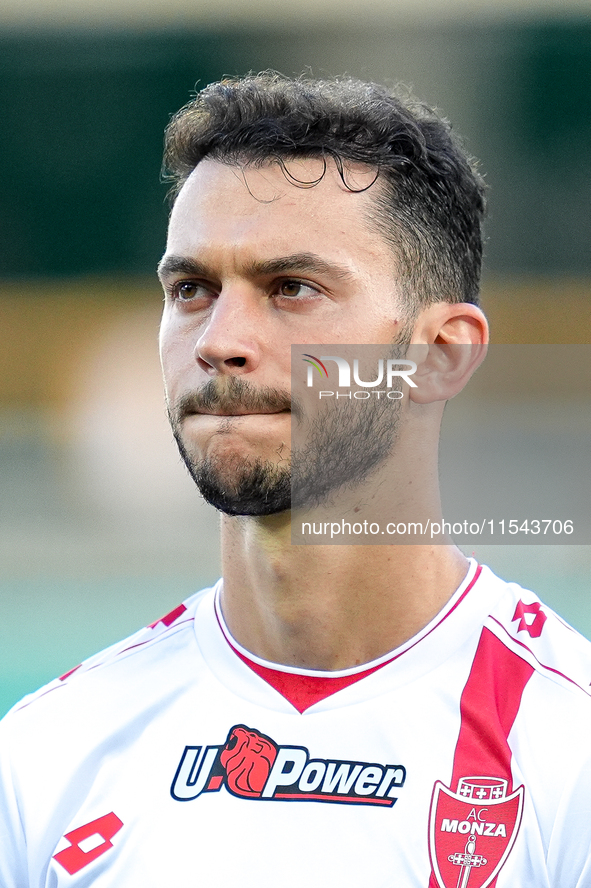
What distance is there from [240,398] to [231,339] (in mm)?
122

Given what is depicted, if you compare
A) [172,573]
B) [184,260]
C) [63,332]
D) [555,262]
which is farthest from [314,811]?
[63,332]

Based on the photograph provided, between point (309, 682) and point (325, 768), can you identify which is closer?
point (325, 768)

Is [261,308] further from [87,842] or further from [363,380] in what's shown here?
[87,842]

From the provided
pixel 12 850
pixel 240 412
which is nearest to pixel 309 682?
pixel 240 412

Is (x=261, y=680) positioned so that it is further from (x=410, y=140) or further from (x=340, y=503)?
(x=410, y=140)

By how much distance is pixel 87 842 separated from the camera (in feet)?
6.77

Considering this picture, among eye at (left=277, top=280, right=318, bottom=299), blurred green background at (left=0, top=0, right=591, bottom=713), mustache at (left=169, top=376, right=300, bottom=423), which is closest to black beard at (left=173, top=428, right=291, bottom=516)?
mustache at (left=169, top=376, right=300, bottom=423)

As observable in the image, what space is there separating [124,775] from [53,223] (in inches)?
573

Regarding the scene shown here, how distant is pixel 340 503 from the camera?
2.19 metres

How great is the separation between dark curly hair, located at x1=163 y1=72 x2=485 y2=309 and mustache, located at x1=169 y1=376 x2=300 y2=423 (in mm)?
415

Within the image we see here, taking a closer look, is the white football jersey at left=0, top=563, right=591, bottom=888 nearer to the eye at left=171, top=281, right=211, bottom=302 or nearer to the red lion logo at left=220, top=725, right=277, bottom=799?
the red lion logo at left=220, top=725, right=277, bottom=799

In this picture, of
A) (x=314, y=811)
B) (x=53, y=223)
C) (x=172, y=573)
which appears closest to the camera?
(x=314, y=811)

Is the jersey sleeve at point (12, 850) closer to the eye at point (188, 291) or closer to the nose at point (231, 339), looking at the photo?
the nose at point (231, 339)

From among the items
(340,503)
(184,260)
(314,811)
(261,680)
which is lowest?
(314,811)
